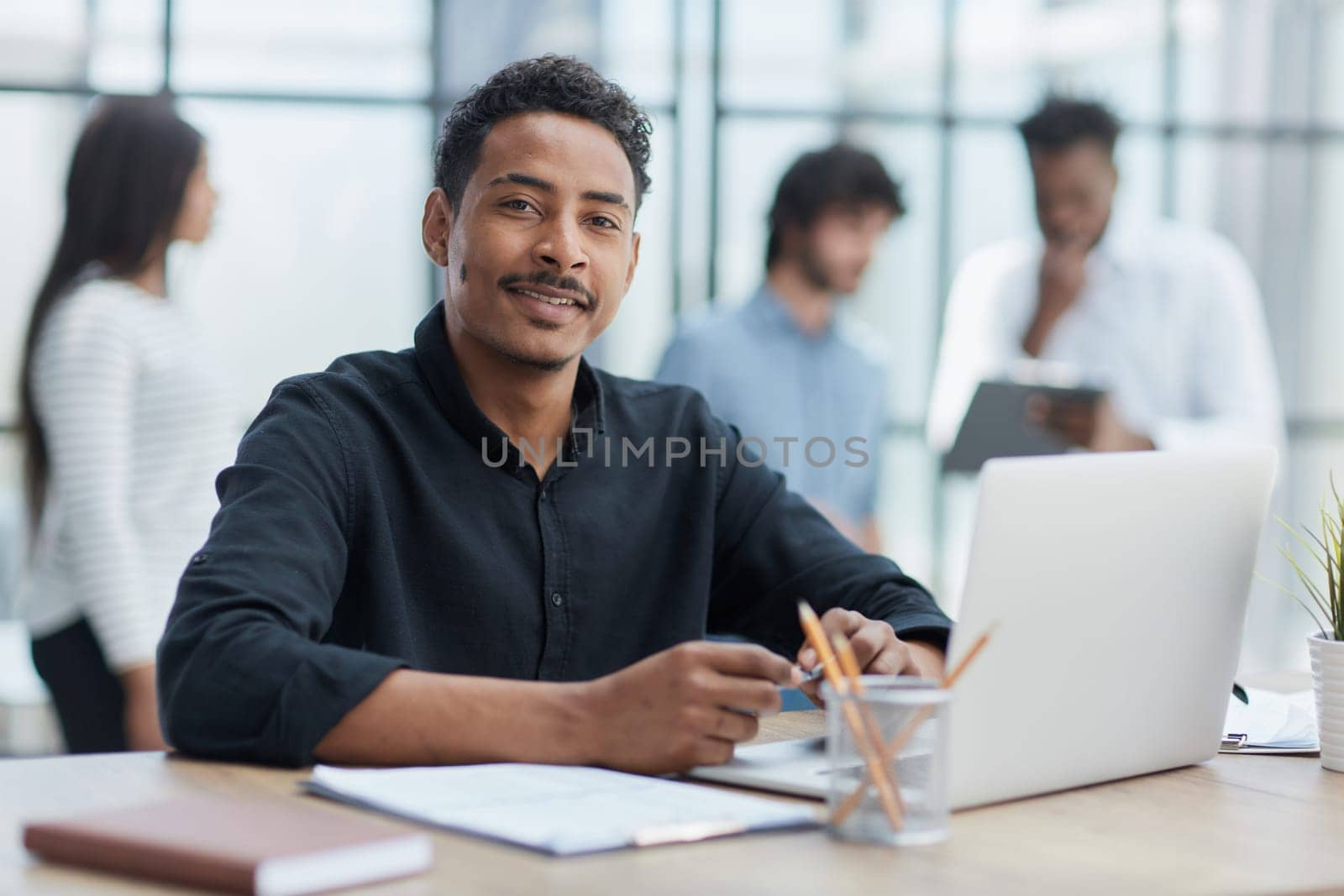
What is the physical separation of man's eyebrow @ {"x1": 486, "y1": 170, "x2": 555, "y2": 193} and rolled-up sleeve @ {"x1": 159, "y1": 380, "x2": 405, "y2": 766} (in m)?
0.49

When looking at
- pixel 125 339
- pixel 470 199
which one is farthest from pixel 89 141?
pixel 470 199

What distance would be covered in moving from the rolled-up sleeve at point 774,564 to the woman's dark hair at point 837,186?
1.64 metres

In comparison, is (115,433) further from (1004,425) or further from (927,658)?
(1004,425)

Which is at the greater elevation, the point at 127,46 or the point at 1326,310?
the point at 127,46

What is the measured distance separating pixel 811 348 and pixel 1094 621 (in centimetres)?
252

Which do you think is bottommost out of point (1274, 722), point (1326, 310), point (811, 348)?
point (1274, 722)

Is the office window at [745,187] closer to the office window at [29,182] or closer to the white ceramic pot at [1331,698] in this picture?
the office window at [29,182]

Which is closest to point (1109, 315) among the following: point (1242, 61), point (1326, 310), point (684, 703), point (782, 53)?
point (782, 53)

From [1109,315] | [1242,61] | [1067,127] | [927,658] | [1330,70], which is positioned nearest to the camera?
[927,658]

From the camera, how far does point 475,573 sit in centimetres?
187

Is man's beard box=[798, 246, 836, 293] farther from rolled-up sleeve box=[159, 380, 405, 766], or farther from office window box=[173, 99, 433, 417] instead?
rolled-up sleeve box=[159, 380, 405, 766]

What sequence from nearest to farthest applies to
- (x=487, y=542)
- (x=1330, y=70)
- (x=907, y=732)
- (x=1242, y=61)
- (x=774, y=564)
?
(x=907, y=732), (x=487, y=542), (x=774, y=564), (x=1242, y=61), (x=1330, y=70)

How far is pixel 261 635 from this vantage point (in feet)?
4.51

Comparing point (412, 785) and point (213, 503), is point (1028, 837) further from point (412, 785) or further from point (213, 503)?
point (213, 503)
